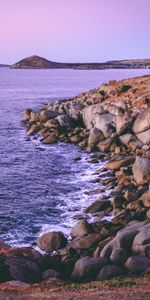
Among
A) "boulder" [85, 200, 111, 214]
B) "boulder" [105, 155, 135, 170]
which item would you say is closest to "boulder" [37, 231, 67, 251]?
"boulder" [85, 200, 111, 214]

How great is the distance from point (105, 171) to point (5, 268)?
19.3m

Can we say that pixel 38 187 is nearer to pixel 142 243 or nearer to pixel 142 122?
pixel 142 122

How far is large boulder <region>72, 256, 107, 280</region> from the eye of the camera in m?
18.0

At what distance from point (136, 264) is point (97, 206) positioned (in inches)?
398

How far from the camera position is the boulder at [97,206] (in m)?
27.8

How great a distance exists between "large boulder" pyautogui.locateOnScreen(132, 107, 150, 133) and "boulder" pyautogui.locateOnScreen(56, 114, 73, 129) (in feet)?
35.8

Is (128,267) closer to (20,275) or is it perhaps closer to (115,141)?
(20,275)

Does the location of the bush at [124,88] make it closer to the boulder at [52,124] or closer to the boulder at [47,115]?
the boulder at [47,115]

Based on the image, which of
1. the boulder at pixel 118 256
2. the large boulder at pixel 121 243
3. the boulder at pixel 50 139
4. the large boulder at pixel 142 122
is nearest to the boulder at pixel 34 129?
the boulder at pixel 50 139

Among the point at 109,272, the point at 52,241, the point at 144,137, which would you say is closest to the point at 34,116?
the point at 144,137

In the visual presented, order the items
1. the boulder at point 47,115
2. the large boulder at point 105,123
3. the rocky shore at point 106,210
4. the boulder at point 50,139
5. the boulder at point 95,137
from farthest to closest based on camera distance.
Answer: the boulder at point 47,115 → the boulder at point 50,139 → the boulder at point 95,137 → the large boulder at point 105,123 → the rocky shore at point 106,210

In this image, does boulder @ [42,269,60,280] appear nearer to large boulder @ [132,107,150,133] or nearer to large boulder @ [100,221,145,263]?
large boulder @ [100,221,145,263]

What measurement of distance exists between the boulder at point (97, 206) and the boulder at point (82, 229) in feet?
12.2

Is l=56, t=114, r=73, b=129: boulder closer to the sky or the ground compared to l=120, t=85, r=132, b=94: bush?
closer to the ground
